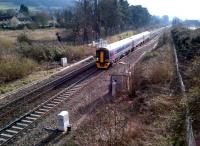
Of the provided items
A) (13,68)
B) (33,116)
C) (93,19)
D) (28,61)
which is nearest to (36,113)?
(33,116)

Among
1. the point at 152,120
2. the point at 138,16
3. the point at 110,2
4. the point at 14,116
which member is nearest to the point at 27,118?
the point at 14,116

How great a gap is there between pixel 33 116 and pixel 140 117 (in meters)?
5.51

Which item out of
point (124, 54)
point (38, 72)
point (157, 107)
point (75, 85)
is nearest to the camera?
point (157, 107)

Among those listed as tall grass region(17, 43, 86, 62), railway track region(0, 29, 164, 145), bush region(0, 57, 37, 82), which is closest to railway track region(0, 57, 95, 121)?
railway track region(0, 29, 164, 145)

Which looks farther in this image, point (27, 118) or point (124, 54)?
point (124, 54)

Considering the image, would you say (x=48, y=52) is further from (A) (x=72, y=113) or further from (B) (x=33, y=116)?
(B) (x=33, y=116)

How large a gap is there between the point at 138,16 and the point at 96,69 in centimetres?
9922

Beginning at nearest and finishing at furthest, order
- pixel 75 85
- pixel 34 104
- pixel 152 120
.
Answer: pixel 152 120 < pixel 34 104 < pixel 75 85

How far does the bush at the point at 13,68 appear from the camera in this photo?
22.1 m

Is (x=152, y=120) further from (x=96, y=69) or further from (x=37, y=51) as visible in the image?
(x=37, y=51)

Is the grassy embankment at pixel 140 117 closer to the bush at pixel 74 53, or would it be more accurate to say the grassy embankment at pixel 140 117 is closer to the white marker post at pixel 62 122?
the white marker post at pixel 62 122

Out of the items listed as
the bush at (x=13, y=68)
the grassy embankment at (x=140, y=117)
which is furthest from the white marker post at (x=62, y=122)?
the bush at (x=13, y=68)

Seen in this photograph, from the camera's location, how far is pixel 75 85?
20.5 m

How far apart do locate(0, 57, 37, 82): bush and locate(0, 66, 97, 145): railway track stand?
5586 millimetres
